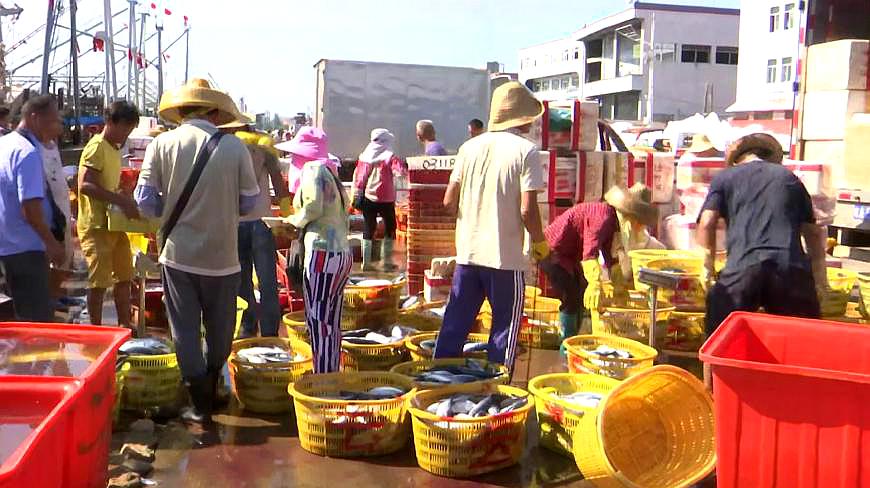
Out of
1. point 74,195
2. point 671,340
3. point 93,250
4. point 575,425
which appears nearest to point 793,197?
point 575,425

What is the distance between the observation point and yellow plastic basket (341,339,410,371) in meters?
5.52

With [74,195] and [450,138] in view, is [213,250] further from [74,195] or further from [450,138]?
[450,138]

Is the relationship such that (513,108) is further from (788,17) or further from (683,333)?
(788,17)

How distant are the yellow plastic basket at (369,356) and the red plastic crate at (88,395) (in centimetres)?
215

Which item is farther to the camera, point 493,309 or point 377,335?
point 377,335

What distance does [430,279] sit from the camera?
7406 millimetres

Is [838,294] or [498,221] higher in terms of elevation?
[498,221]

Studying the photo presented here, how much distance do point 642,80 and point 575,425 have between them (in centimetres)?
5128

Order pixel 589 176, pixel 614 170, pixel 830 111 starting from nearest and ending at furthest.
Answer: pixel 589 176 → pixel 614 170 → pixel 830 111

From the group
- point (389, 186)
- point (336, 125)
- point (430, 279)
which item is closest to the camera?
point (430, 279)

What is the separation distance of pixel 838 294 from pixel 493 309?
3572 millimetres

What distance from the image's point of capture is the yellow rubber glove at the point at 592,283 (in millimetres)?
5887

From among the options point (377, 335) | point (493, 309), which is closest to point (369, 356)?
point (377, 335)

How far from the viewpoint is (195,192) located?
452 centimetres
